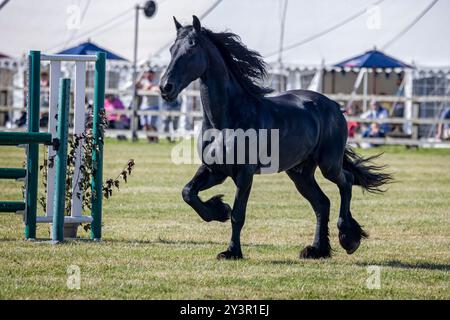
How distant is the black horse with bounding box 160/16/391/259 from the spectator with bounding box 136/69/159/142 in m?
20.7

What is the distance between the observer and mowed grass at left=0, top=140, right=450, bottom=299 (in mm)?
7234

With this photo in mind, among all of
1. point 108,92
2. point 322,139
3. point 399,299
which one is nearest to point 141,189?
point 322,139

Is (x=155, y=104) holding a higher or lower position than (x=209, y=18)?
lower

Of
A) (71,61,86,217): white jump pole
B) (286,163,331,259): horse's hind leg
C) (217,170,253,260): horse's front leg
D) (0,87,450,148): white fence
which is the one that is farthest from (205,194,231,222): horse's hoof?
(0,87,450,148): white fence

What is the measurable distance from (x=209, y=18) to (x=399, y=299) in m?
23.4

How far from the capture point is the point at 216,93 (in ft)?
28.9

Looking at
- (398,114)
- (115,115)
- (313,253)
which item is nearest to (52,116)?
(313,253)

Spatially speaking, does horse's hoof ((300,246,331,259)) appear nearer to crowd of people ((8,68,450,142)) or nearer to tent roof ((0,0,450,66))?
crowd of people ((8,68,450,142))

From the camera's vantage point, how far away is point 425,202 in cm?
1486

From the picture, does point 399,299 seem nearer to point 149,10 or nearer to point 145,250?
point 145,250

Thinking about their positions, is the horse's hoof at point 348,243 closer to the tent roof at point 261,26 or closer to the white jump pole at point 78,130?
the white jump pole at point 78,130

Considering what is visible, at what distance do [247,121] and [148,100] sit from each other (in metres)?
23.0

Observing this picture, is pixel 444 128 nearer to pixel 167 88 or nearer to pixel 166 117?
pixel 166 117

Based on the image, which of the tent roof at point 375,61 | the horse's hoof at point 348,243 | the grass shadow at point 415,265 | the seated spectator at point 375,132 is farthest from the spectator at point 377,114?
the grass shadow at point 415,265
